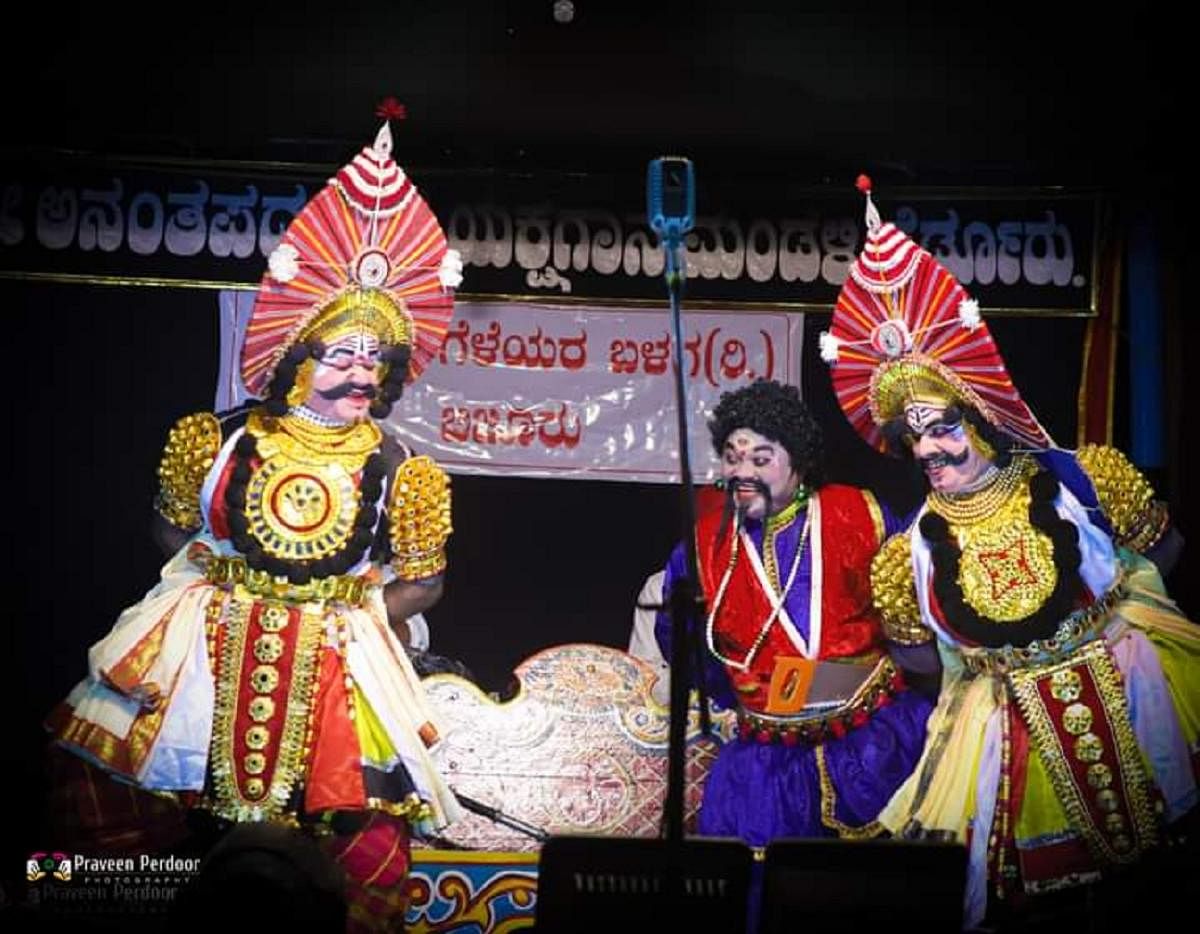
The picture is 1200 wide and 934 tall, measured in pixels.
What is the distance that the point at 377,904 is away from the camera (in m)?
4.64

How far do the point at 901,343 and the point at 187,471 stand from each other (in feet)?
7.28

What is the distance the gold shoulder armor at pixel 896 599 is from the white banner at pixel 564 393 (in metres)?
0.61

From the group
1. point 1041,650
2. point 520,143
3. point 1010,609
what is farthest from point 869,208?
point 1041,650

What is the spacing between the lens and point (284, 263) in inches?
189

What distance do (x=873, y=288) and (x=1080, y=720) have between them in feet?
4.78

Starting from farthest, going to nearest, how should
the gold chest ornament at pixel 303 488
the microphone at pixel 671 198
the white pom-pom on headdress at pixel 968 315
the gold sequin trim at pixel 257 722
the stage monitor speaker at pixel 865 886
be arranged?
1. the white pom-pom on headdress at pixel 968 315
2. the gold chest ornament at pixel 303 488
3. the gold sequin trim at pixel 257 722
4. the microphone at pixel 671 198
5. the stage monitor speaker at pixel 865 886

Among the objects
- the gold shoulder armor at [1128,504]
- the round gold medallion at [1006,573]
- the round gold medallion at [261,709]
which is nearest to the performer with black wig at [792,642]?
the round gold medallion at [1006,573]

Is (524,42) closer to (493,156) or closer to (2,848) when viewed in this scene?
(493,156)

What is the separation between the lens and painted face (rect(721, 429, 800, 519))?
193 inches

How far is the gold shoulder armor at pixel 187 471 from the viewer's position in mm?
4758

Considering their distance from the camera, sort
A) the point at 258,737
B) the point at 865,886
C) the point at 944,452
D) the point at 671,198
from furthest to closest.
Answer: the point at 944,452, the point at 258,737, the point at 671,198, the point at 865,886

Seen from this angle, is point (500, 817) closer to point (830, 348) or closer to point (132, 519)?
point (132, 519)

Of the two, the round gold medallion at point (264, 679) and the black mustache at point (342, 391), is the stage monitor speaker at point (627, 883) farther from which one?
the black mustache at point (342, 391)

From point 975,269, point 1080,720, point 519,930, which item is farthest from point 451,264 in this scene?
point 1080,720
